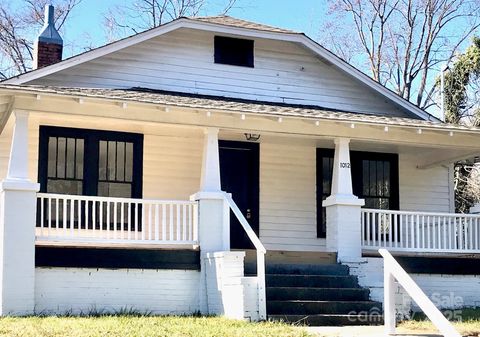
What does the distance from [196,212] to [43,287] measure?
292 cm

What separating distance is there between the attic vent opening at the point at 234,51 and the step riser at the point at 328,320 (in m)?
6.93

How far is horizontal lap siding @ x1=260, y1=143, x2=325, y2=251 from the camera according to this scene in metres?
16.1

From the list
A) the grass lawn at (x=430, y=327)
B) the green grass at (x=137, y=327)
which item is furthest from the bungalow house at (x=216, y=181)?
the green grass at (x=137, y=327)

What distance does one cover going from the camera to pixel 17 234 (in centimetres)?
1189

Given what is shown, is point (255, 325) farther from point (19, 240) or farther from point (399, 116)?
point (399, 116)

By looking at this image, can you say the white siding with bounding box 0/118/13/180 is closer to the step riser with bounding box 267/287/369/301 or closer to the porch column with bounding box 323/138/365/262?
the step riser with bounding box 267/287/369/301

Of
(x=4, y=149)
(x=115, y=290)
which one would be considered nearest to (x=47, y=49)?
(x=4, y=149)

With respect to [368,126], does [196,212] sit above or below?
below

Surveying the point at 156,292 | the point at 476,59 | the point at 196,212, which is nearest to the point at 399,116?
the point at 196,212

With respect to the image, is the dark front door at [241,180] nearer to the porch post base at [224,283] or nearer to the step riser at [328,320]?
the porch post base at [224,283]

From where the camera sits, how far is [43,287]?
1204 cm

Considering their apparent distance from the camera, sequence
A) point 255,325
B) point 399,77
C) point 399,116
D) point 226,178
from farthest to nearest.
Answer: point 399,77 → point 399,116 → point 226,178 → point 255,325

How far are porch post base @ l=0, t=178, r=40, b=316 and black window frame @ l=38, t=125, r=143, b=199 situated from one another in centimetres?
220

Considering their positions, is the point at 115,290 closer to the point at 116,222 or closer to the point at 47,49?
the point at 116,222
